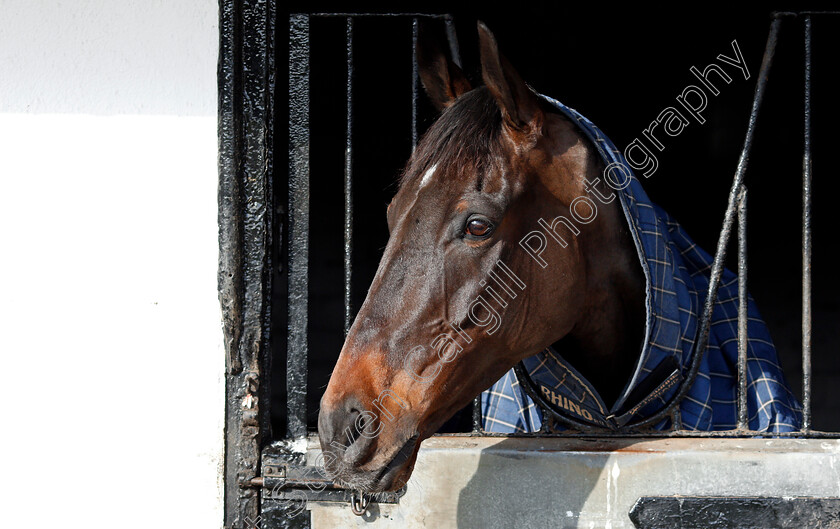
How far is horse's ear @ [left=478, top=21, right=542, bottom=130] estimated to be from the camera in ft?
3.90

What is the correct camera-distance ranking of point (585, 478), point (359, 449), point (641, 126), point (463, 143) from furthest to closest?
point (641, 126)
point (585, 478)
point (463, 143)
point (359, 449)

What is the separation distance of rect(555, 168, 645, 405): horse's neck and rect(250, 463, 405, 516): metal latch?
56 centimetres

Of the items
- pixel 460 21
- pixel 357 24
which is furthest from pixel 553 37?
pixel 357 24

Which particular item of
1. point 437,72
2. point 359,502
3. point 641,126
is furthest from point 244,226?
point 641,126

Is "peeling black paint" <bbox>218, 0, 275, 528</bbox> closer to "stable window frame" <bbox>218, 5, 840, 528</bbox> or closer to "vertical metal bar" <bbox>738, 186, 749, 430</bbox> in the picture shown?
"stable window frame" <bbox>218, 5, 840, 528</bbox>

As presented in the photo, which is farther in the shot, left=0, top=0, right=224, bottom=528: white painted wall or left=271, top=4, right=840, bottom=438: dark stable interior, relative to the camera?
left=271, top=4, right=840, bottom=438: dark stable interior

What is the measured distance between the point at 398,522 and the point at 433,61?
96 cm

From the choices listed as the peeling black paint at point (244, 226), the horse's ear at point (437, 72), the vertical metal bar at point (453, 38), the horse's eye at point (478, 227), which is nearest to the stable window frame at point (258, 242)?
the peeling black paint at point (244, 226)

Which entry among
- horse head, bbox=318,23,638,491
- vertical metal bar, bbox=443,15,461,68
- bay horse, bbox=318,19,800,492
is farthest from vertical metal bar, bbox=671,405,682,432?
vertical metal bar, bbox=443,15,461,68

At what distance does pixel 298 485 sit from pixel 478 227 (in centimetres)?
69

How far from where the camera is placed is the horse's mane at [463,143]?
1262 mm

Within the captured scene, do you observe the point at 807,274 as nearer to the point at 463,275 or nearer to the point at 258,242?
the point at 463,275

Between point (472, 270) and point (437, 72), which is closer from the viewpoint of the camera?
point (472, 270)

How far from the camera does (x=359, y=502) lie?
1.48 meters
